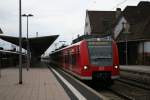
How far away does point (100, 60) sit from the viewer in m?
21.7

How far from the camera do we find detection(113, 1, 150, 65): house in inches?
2215

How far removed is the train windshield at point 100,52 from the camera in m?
21.7

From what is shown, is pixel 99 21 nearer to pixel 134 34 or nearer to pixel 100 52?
pixel 134 34

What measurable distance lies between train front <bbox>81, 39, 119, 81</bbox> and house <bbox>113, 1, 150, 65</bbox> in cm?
3275

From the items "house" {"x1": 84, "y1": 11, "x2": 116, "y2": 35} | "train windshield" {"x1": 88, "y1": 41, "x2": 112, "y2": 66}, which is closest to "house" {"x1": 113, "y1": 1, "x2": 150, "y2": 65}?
"house" {"x1": 84, "y1": 11, "x2": 116, "y2": 35}

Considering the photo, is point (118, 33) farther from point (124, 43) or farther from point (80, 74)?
point (80, 74)

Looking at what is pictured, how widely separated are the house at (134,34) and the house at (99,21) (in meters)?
13.2

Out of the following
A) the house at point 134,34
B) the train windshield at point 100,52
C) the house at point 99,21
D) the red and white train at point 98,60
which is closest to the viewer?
the red and white train at point 98,60

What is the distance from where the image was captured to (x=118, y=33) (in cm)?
7238

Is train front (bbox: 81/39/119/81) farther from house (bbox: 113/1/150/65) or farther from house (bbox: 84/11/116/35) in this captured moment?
house (bbox: 84/11/116/35)

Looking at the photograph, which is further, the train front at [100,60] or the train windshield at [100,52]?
the train windshield at [100,52]

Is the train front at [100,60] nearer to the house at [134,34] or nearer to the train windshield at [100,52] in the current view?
the train windshield at [100,52]

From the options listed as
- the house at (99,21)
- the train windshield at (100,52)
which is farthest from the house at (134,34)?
the train windshield at (100,52)

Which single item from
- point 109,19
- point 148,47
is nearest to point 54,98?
point 148,47
